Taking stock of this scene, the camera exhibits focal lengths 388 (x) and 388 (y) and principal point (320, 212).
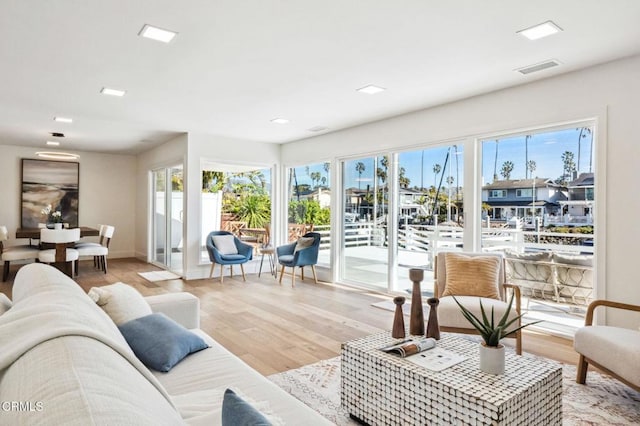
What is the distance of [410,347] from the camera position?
204 cm

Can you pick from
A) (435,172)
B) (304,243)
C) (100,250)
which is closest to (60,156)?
(100,250)

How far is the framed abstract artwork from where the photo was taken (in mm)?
8203

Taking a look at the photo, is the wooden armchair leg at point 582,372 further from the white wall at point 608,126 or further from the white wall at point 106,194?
the white wall at point 106,194

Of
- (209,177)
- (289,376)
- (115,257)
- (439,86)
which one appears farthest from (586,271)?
(115,257)

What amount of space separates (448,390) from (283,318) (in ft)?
9.21

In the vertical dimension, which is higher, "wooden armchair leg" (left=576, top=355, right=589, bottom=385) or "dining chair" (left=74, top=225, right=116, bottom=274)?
"dining chair" (left=74, top=225, right=116, bottom=274)

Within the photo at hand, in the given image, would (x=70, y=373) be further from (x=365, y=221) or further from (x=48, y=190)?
(x=48, y=190)

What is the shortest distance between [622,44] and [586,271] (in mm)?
2013

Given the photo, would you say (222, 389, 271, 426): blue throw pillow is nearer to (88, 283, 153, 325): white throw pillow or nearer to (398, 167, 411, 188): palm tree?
(88, 283, 153, 325): white throw pillow

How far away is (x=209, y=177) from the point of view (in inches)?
290

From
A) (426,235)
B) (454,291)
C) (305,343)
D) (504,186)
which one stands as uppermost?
(504,186)

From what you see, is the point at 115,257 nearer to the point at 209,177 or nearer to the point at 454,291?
the point at 209,177

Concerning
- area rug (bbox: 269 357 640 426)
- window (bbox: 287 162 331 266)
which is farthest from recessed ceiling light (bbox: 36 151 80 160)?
area rug (bbox: 269 357 640 426)

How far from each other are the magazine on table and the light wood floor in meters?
1.18
